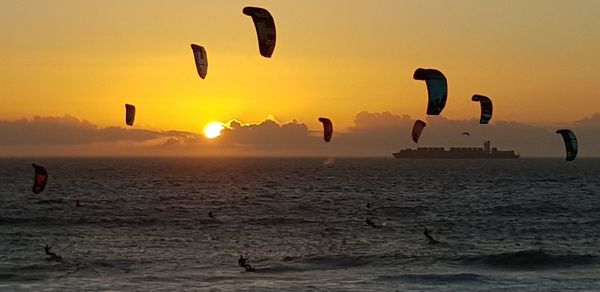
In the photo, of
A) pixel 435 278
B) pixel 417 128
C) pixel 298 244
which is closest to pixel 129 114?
pixel 298 244

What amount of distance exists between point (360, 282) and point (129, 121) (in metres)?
13.3

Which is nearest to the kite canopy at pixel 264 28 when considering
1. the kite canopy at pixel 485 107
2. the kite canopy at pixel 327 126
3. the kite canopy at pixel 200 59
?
the kite canopy at pixel 200 59

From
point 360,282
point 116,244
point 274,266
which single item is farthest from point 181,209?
point 360,282

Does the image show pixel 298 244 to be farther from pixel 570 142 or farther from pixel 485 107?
pixel 570 142

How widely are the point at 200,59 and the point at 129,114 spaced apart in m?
9.32

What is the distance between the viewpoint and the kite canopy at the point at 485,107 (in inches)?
1281

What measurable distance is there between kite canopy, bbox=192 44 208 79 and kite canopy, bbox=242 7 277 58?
486 centimetres

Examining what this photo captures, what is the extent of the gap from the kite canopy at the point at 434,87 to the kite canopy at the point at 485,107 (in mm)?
4145

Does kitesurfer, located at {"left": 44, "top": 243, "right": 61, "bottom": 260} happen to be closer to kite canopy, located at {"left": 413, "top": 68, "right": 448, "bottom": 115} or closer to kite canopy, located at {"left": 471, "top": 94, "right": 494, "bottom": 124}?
kite canopy, located at {"left": 413, "top": 68, "right": 448, "bottom": 115}

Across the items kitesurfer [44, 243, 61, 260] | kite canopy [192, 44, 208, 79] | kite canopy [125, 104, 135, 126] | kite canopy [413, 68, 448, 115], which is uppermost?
kite canopy [192, 44, 208, 79]

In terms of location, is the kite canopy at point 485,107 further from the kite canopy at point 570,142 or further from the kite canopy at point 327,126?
the kite canopy at point 327,126

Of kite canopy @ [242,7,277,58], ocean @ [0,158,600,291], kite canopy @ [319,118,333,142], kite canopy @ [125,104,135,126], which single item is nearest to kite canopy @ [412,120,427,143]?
kite canopy @ [319,118,333,142]

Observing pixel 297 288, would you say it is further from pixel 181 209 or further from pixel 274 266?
pixel 181 209

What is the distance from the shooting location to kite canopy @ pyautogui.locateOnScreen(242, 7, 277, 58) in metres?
22.4
